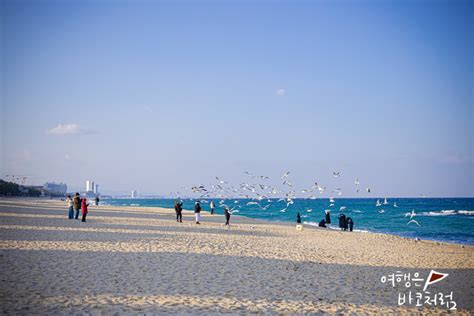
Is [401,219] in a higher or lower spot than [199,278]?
lower

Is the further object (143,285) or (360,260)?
(360,260)

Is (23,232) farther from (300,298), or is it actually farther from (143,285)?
(300,298)

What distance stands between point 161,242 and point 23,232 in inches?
276

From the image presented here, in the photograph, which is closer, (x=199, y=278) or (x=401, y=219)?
(x=199, y=278)

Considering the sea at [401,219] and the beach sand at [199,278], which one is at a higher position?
the beach sand at [199,278]

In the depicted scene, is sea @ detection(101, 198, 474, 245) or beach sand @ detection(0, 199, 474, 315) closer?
beach sand @ detection(0, 199, 474, 315)

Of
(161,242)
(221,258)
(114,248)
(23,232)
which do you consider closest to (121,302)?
(221,258)

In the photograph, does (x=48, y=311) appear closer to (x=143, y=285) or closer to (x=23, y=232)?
(x=143, y=285)

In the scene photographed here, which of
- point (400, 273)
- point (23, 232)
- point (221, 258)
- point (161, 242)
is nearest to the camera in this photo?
point (400, 273)

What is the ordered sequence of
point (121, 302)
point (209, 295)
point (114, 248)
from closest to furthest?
1. point (121, 302)
2. point (209, 295)
3. point (114, 248)

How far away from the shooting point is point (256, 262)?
11.6m

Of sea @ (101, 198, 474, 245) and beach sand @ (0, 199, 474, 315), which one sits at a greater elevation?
beach sand @ (0, 199, 474, 315)

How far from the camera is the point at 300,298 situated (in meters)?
7.66

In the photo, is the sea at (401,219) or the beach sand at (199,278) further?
the sea at (401,219)
